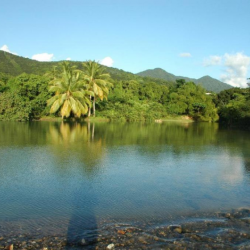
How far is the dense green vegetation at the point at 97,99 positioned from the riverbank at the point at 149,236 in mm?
31022

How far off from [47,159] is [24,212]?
552 cm

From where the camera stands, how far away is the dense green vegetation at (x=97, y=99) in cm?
3566

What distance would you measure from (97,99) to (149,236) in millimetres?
40399

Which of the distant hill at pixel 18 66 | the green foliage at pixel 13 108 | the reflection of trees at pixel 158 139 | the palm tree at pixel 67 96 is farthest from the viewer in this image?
the distant hill at pixel 18 66

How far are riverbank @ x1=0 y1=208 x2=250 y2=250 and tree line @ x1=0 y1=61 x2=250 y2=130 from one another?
31.0m

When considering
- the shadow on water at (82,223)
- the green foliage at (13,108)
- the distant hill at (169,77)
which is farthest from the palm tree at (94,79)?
the distant hill at (169,77)

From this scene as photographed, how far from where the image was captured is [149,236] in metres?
4.84

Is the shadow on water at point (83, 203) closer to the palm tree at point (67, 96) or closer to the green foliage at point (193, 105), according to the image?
the palm tree at point (67, 96)

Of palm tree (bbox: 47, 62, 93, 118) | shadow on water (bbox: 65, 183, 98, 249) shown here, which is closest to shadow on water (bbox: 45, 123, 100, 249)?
shadow on water (bbox: 65, 183, 98, 249)

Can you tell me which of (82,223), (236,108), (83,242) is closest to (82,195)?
(82,223)

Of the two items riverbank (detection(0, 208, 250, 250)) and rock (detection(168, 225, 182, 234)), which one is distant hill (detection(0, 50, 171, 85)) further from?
rock (detection(168, 225, 182, 234))

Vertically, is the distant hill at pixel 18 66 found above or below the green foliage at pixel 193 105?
above

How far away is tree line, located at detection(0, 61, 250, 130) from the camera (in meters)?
35.7

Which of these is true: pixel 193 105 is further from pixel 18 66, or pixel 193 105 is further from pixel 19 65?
pixel 19 65
